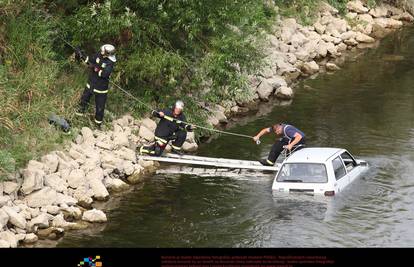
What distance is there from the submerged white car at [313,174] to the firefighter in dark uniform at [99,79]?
5957 millimetres

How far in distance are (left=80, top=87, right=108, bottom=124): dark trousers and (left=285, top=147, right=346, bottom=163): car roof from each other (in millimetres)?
5975

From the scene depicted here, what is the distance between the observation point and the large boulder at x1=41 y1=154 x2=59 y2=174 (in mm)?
20750

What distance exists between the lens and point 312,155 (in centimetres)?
2103

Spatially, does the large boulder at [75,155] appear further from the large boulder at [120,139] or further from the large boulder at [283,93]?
the large boulder at [283,93]

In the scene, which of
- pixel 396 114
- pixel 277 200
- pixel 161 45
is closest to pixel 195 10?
pixel 161 45

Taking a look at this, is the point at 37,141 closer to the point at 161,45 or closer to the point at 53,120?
the point at 53,120

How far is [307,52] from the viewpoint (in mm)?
36250

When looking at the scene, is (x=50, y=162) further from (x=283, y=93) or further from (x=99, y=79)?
(x=283, y=93)

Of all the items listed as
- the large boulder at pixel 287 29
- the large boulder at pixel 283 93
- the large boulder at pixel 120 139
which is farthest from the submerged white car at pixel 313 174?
the large boulder at pixel 287 29

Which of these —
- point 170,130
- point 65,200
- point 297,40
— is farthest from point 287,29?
point 65,200

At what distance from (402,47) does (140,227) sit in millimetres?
24767

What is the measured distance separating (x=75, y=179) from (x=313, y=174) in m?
6.15

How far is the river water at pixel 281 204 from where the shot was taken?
18297 mm

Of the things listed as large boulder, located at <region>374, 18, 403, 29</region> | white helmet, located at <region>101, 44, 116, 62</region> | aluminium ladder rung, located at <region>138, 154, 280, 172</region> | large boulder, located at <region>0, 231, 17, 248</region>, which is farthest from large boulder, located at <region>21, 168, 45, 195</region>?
large boulder, located at <region>374, 18, 403, 29</region>
